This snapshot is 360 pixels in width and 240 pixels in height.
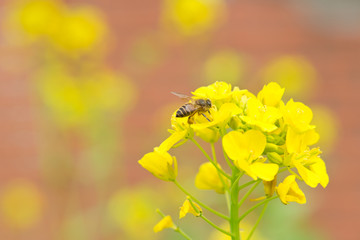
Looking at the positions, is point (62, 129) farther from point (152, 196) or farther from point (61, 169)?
point (152, 196)

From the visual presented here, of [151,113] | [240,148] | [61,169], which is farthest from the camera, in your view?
[151,113]

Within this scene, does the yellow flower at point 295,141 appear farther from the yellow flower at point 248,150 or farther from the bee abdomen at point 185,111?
the bee abdomen at point 185,111

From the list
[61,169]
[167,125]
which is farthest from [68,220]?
[167,125]

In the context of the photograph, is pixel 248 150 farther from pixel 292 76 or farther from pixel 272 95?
pixel 292 76

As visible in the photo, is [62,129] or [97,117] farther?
[62,129]

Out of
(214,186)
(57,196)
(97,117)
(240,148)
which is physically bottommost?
(57,196)

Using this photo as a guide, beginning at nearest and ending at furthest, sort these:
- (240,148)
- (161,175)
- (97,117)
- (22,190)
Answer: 1. (240,148)
2. (161,175)
3. (97,117)
4. (22,190)

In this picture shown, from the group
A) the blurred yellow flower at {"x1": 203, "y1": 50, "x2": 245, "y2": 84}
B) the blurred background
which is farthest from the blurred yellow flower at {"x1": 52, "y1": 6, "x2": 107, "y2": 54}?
the blurred yellow flower at {"x1": 203, "y1": 50, "x2": 245, "y2": 84}

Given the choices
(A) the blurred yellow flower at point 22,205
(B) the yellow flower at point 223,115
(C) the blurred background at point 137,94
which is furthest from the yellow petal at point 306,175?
(A) the blurred yellow flower at point 22,205
